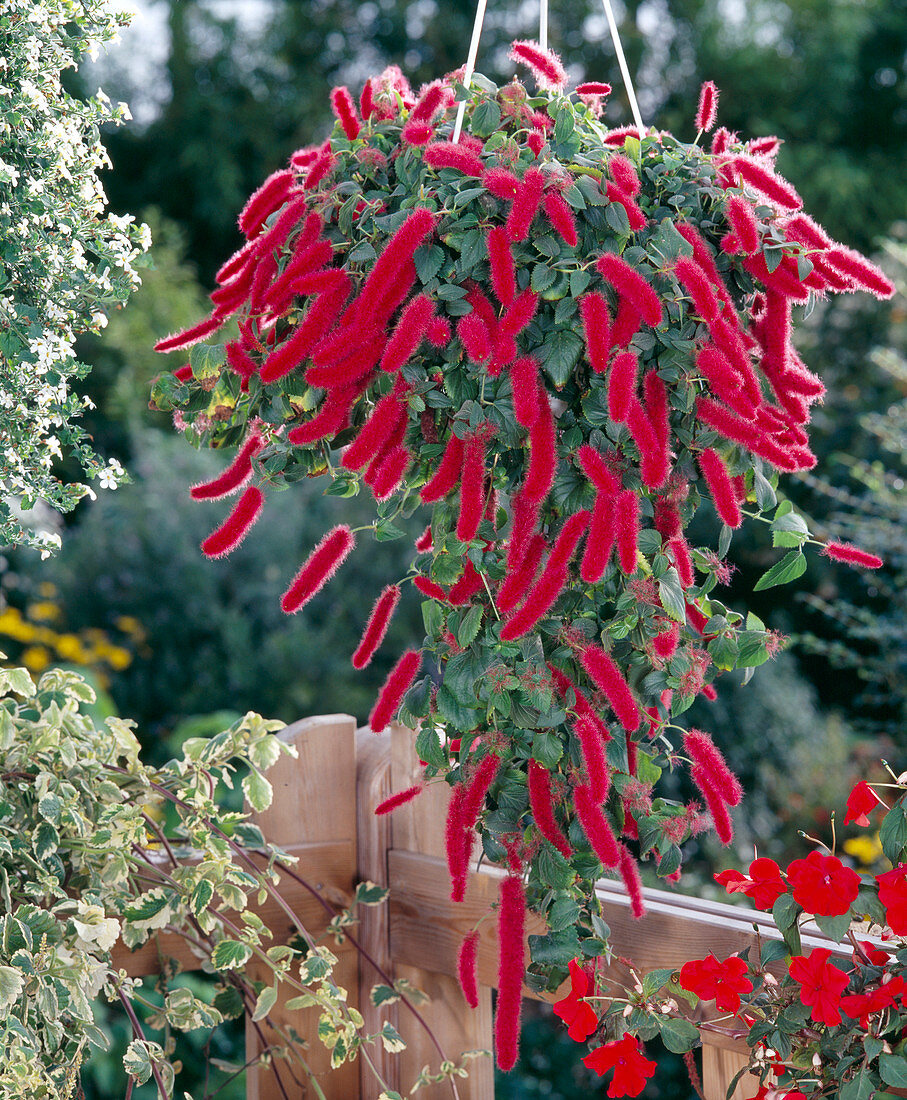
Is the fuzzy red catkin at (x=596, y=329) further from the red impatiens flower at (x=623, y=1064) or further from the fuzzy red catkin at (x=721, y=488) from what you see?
the red impatiens flower at (x=623, y=1064)

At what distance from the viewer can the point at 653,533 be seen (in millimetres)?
934

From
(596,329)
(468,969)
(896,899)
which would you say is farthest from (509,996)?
(596,329)

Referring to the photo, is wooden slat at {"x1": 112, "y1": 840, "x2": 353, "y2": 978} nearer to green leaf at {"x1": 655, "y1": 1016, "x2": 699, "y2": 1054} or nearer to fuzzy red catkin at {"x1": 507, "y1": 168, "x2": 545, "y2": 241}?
green leaf at {"x1": 655, "y1": 1016, "x2": 699, "y2": 1054}

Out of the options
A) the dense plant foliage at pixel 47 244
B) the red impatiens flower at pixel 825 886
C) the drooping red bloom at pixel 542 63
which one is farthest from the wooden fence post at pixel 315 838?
the drooping red bloom at pixel 542 63

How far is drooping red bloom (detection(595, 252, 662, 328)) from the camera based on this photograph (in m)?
0.82

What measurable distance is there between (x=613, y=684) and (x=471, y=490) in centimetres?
19

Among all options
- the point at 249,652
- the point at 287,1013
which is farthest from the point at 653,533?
the point at 249,652

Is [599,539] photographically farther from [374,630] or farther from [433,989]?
[433,989]

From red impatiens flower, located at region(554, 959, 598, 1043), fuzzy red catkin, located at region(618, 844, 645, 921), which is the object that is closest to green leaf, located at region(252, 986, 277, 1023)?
red impatiens flower, located at region(554, 959, 598, 1043)

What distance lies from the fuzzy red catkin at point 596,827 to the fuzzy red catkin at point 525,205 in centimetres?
44

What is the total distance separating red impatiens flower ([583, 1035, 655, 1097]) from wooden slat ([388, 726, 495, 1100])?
392mm

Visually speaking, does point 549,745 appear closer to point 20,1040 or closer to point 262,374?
point 262,374

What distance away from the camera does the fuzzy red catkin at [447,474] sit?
88 cm

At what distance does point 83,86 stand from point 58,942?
5831 millimetres
